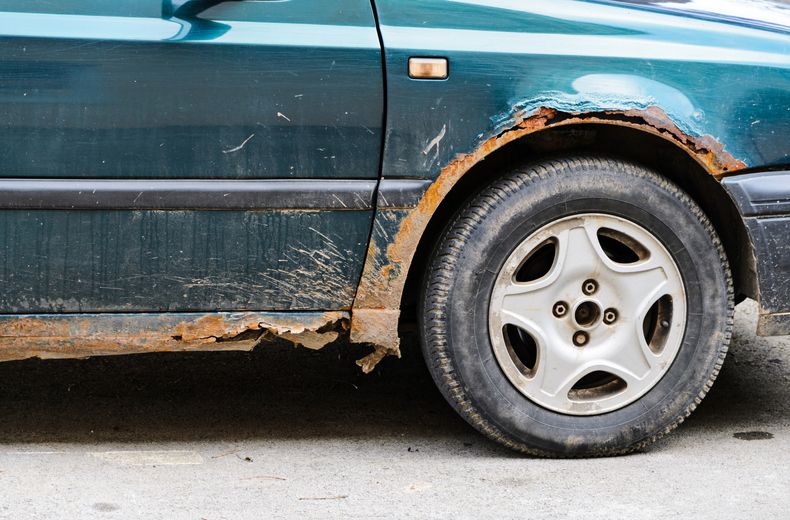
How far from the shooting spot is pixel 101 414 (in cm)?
350

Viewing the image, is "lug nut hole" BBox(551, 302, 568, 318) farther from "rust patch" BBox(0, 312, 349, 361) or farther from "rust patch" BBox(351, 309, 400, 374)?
"rust patch" BBox(0, 312, 349, 361)

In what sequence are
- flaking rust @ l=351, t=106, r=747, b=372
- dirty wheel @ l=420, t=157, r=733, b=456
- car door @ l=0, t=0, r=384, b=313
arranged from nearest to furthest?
car door @ l=0, t=0, r=384, b=313, flaking rust @ l=351, t=106, r=747, b=372, dirty wheel @ l=420, t=157, r=733, b=456

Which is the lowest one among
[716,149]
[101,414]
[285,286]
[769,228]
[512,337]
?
[101,414]

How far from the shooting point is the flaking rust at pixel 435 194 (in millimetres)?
2881

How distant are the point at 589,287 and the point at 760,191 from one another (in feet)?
1.67

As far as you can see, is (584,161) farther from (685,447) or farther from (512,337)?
(685,447)

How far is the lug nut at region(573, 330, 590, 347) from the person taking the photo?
3074mm

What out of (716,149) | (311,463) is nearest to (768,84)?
(716,149)

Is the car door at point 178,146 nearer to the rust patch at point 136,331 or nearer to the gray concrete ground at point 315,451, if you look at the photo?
the rust patch at point 136,331

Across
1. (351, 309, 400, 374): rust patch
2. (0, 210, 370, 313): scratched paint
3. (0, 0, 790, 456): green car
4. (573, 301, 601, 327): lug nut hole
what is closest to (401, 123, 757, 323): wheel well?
(0, 0, 790, 456): green car

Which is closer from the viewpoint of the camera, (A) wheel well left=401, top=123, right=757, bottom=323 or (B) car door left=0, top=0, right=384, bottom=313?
(B) car door left=0, top=0, right=384, bottom=313

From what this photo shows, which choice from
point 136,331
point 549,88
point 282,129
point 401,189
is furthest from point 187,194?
point 549,88

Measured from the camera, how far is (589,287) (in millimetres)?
3043

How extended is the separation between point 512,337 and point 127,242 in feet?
3.67
